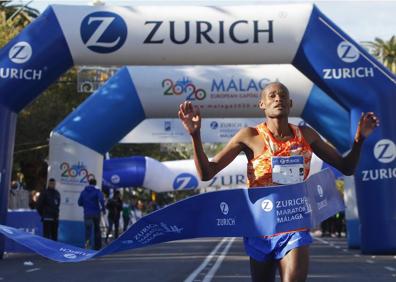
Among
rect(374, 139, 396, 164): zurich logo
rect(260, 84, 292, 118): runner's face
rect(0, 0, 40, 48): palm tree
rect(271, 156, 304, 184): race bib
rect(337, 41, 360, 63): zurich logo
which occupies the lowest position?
rect(271, 156, 304, 184): race bib

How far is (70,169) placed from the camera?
Result: 23.3 metres

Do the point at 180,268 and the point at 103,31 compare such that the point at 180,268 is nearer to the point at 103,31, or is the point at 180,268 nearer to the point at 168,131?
the point at 103,31

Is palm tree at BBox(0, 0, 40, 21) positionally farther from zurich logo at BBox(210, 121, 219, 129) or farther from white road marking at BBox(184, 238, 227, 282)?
white road marking at BBox(184, 238, 227, 282)

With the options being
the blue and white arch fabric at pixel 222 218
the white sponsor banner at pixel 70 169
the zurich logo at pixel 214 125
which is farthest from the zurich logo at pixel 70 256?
the zurich logo at pixel 214 125

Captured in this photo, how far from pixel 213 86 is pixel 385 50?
38.9 m

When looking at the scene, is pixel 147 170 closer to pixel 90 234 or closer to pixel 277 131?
pixel 90 234

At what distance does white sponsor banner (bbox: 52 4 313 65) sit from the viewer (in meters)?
18.2

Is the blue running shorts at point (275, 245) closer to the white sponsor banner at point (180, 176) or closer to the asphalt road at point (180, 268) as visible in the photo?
the asphalt road at point (180, 268)

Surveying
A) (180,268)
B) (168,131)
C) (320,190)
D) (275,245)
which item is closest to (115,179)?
(168,131)

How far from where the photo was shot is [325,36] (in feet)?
60.2

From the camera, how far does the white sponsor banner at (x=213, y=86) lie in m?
22.8

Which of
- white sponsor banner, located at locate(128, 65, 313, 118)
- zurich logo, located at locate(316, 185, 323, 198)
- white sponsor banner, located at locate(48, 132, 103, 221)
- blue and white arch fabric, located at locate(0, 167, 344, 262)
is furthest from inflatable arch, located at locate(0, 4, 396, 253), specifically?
blue and white arch fabric, located at locate(0, 167, 344, 262)

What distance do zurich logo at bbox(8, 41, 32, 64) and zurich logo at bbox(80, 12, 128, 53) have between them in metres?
1.03

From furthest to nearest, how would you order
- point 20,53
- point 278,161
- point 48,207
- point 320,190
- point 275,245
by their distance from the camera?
point 48,207 → point 20,53 → point 320,190 → point 278,161 → point 275,245
